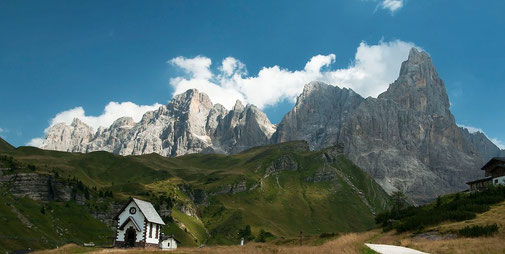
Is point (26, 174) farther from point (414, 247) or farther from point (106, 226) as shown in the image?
point (414, 247)

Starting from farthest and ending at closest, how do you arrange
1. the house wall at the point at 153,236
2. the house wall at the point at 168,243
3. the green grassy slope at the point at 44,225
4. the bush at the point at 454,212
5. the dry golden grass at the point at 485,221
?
the green grassy slope at the point at 44,225, the house wall at the point at 168,243, the house wall at the point at 153,236, the bush at the point at 454,212, the dry golden grass at the point at 485,221

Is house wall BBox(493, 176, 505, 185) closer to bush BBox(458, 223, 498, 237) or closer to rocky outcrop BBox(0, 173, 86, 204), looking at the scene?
bush BBox(458, 223, 498, 237)

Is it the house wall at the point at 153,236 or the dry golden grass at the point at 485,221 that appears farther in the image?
the house wall at the point at 153,236

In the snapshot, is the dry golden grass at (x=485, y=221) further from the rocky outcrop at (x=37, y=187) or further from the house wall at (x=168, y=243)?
the rocky outcrop at (x=37, y=187)

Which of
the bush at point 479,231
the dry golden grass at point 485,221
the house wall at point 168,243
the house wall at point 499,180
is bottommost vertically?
the house wall at point 168,243

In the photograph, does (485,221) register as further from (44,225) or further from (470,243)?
(44,225)

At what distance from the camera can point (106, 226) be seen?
613 feet

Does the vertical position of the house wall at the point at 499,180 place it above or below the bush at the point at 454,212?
above

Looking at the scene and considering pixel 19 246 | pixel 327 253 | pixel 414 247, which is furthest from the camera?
pixel 19 246

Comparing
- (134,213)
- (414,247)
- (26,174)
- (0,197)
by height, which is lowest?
(414,247)

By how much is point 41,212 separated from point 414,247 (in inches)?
6342

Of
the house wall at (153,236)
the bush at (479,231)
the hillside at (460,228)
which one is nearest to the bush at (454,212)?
the hillside at (460,228)

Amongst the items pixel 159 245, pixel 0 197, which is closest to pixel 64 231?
pixel 0 197

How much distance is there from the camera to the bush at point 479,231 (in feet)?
A: 168
